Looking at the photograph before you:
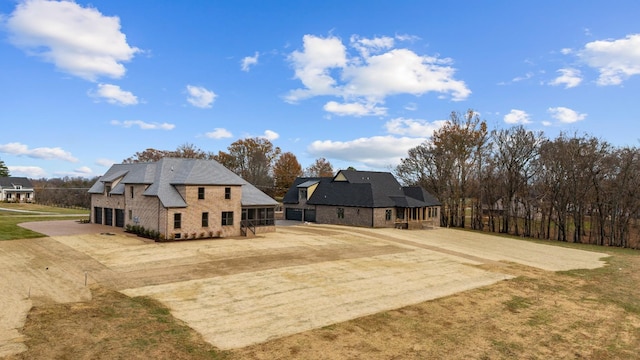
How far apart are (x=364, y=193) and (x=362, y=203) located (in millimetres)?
1832

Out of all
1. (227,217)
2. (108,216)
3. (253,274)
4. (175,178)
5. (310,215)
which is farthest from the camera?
(310,215)

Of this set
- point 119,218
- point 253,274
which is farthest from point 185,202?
point 253,274

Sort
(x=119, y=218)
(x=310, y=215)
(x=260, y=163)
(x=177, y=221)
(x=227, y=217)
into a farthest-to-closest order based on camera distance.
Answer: (x=260, y=163), (x=310, y=215), (x=119, y=218), (x=227, y=217), (x=177, y=221)

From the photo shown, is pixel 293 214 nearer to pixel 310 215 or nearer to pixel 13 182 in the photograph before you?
pixel 310 215

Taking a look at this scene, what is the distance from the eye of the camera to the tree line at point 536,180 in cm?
4119

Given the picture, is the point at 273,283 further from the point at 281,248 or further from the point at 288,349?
the point at 281,248

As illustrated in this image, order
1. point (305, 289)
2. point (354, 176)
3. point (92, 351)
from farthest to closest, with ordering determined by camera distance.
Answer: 1. point (354, 176)
2. point (305, 289)
3. point (92, 351)

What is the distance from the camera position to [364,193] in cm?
4669

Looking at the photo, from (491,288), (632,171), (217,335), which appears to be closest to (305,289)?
(217,335)

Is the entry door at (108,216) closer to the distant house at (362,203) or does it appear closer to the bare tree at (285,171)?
the distant house at (362,203)

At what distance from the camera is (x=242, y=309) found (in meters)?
14.8

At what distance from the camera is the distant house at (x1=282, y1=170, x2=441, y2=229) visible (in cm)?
4525

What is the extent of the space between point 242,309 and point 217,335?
2540 millimetres

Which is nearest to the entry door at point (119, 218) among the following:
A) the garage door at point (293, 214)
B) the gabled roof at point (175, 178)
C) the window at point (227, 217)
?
the gabled roof at point (175, 178)
